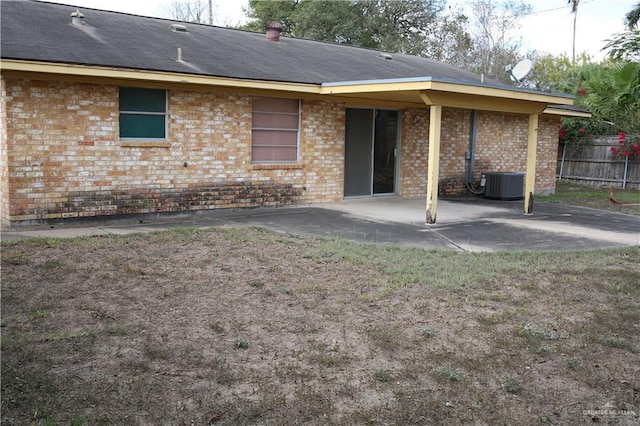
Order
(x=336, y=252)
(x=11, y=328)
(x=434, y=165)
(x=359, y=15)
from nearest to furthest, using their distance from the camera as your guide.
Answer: (x=11, y=328), (x=336, y=252), (x=434, y=165), (x=359, y=15)

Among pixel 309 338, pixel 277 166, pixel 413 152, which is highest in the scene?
pixel 413 152

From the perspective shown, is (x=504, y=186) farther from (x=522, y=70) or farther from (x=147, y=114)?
(x=147, y=114)

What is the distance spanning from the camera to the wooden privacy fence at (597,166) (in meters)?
21.5

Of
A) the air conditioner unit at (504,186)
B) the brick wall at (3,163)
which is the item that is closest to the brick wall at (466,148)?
the air conditioner unit at (504,186)

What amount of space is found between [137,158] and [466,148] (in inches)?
379

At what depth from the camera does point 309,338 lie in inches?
201

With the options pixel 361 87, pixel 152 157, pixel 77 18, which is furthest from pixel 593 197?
pixel 77 18

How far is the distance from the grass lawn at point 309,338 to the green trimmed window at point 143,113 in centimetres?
343

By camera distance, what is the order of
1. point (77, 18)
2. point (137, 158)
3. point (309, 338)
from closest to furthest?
1. point (309, 338)
2. point (137, 158)
3. point (77, 18)

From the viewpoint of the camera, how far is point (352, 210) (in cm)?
1276

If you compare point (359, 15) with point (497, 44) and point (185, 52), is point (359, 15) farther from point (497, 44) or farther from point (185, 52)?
point (185, 52)

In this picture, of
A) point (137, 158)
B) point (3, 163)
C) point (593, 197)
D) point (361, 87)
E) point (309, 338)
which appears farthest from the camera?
point (593, 197)

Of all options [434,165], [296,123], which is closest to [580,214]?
[434,165]

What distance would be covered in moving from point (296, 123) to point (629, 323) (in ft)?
28.4
